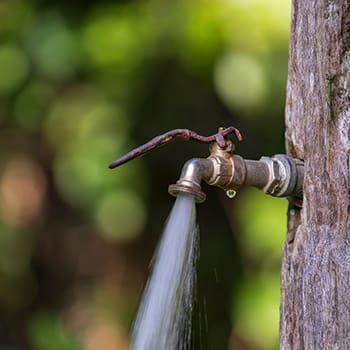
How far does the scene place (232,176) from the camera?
0.94 m

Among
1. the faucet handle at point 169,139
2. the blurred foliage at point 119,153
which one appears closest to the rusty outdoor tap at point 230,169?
the faucet handle at point 169,139

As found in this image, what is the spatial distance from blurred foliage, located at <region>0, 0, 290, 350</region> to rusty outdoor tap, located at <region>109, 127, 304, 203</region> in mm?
1157

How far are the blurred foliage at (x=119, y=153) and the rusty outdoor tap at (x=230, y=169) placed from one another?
45.5 inches

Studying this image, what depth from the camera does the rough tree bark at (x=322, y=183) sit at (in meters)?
0.86

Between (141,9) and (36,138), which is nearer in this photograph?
(141,9)

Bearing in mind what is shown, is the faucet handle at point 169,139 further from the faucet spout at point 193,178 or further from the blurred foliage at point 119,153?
the blurred foliage at point 119,153

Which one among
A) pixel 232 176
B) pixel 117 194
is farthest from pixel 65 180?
pixel 232 176

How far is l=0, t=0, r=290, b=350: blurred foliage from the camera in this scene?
2.19 metres

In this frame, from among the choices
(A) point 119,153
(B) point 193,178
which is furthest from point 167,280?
(A) point 119,153

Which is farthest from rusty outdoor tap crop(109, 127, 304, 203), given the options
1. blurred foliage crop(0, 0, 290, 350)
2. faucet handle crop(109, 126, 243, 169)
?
blurred foliage crop(0, 0, 290, 350)

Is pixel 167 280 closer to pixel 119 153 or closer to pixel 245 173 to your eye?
pixel 245 173

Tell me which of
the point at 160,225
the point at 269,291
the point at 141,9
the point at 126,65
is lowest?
the point at 269,291

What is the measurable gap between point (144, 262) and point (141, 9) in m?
0.76

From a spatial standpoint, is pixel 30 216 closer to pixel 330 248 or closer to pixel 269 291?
pixel 269 291
